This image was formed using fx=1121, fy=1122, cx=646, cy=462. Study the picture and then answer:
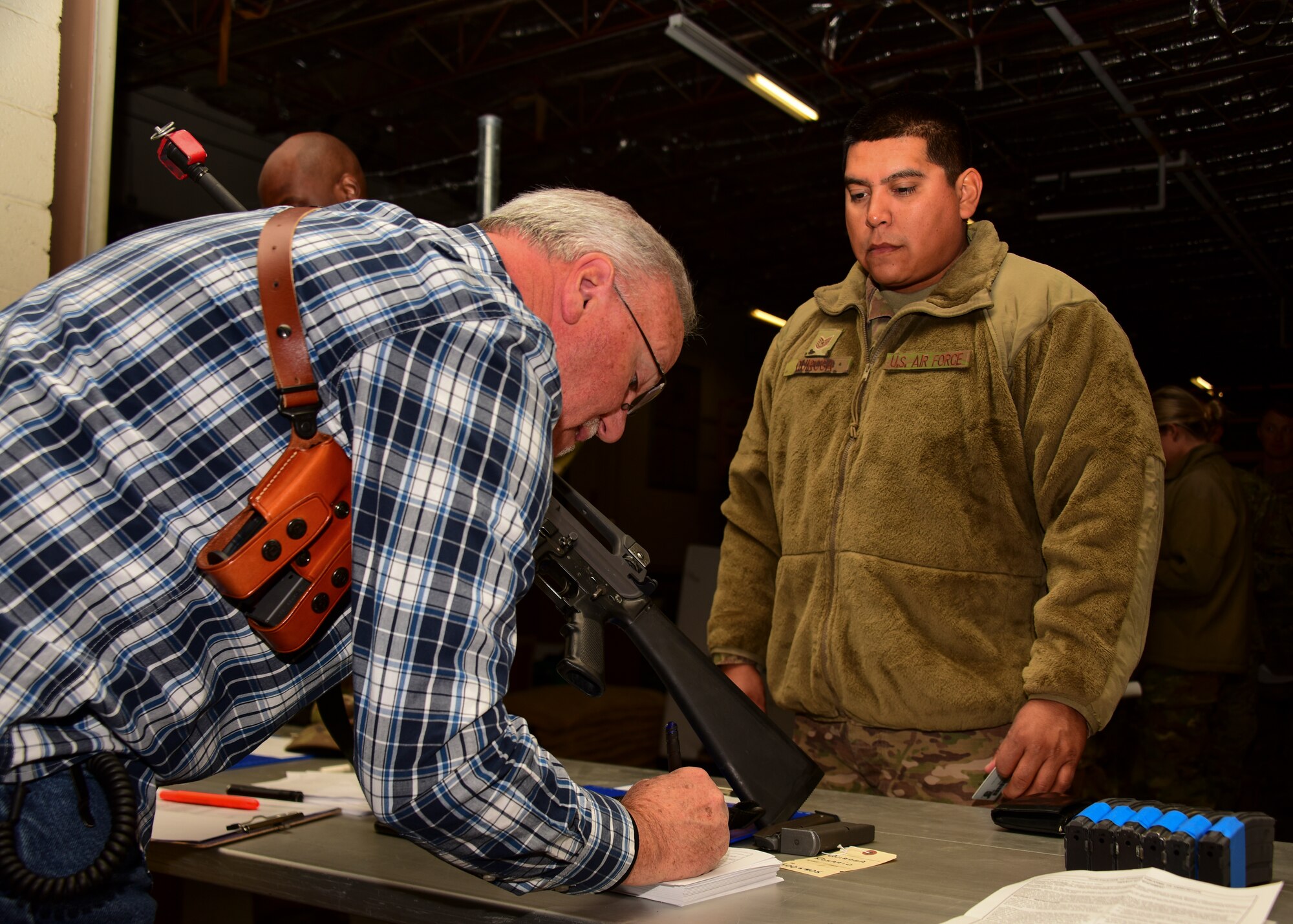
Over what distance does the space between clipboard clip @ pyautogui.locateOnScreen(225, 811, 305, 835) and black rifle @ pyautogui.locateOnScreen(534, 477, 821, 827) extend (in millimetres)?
463

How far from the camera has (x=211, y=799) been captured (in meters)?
1.69

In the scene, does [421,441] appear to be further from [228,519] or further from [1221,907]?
[1221,907]

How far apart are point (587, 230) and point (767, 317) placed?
12.4 m

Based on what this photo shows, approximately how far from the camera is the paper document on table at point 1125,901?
1.03 metres

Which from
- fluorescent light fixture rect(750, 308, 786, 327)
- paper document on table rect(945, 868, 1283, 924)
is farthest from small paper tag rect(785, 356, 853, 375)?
fluorescent light fixture rect(750, 308, 786, 327)

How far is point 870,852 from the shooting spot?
1359 mm

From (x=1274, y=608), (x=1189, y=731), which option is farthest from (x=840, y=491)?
(x=1274, y=608)

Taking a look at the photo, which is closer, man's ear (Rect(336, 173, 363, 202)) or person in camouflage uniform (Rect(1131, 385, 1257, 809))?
man's ear (Rect(336, 173, 363, 202))

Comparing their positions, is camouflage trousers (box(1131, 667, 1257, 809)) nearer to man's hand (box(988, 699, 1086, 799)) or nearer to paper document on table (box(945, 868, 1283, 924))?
man's hand (box(988, 699, 1086, 799))

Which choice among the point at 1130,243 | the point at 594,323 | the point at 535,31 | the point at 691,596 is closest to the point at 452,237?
the point at 594,323

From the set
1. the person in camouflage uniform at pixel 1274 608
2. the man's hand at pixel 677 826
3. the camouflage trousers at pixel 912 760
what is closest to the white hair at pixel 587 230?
the man's hand at pixel 677 826

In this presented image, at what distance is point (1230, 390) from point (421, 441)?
15.5 metres

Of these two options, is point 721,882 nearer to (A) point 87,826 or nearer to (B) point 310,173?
(A) point 87,826

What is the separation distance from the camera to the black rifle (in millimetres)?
1398
